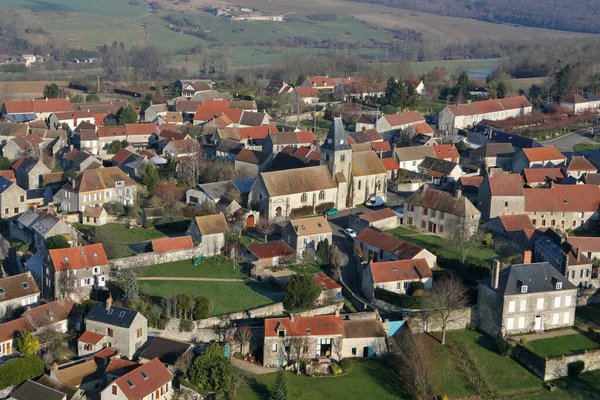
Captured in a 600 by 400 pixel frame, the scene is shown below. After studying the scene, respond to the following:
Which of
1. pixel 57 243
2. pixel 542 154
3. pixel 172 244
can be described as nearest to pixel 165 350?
pixel 172 244

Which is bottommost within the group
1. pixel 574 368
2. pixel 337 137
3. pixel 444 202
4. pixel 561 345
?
pixel 574 368

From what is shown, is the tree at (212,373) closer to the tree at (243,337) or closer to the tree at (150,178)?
the tree at (243,337)

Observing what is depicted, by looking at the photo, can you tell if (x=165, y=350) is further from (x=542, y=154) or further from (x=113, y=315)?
(x=542, y=154)

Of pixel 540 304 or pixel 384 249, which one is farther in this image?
pixel 384 249

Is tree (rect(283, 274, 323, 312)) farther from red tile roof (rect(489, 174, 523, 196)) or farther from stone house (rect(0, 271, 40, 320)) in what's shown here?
red tile roof (rect(489, 174, 523, 196))

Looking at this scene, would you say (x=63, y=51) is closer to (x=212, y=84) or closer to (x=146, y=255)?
(x=212, y=84)

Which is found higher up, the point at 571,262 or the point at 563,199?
the point at 563,199
